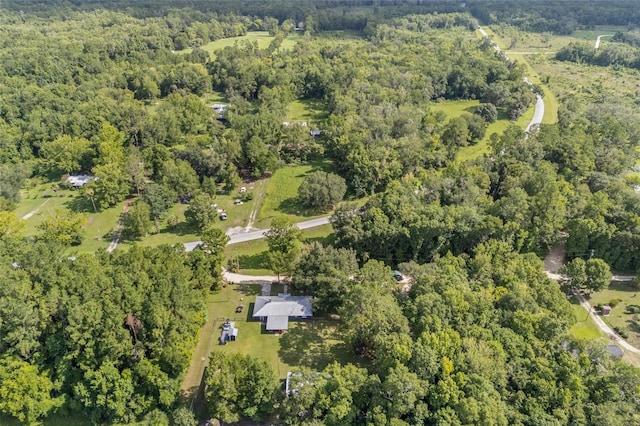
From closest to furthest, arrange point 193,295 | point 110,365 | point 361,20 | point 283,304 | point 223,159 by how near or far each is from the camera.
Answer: point 110,365, point 193,295, point 283,304, point 223,159, point 361,20

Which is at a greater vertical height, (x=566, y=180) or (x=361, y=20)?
(x=361, y=20)

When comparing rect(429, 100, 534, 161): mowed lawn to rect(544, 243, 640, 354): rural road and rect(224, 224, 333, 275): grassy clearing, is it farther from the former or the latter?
rect(224, 224, 333, 275): grassy clearing

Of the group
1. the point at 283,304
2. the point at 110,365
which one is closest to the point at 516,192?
the point at 283,304

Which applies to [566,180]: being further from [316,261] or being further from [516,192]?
[316,261]

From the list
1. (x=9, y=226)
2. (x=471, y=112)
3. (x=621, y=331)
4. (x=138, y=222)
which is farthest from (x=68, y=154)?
(x=471, y=112)

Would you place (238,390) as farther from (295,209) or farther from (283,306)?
(295,209)

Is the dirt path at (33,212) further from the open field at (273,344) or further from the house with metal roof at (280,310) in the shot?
the house with metal roof at (280,310)

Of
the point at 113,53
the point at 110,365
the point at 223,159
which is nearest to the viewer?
the point at 110,365

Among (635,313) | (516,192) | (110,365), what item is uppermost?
(516,192)
